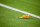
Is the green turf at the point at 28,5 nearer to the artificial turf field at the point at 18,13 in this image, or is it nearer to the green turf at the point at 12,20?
the artificial turf field at the point at 18,13

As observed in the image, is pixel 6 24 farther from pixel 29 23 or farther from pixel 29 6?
pixel 29 6

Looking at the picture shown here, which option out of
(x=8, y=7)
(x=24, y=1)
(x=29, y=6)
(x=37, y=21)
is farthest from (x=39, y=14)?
(x=8, y=7)

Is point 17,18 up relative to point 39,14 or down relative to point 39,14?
down

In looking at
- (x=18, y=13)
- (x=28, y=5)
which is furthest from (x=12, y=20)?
(x=28, y=5)

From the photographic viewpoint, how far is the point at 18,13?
178cm

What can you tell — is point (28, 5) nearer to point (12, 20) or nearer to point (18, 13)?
point (18, 13)

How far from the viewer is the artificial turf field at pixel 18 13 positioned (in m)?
1.74

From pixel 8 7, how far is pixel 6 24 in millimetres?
463

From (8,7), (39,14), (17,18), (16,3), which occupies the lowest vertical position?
(17,18)

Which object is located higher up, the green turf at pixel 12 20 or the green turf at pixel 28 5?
the green turf at pixel 28 5

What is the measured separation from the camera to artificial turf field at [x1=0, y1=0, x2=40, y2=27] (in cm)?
174

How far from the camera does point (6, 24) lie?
1.73m

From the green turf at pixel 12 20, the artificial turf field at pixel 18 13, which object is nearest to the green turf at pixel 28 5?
the artificial turf field at pixel 18 13

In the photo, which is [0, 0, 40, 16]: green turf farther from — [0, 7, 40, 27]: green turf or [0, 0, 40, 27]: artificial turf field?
[0, 7, 40, 27]: green turf
